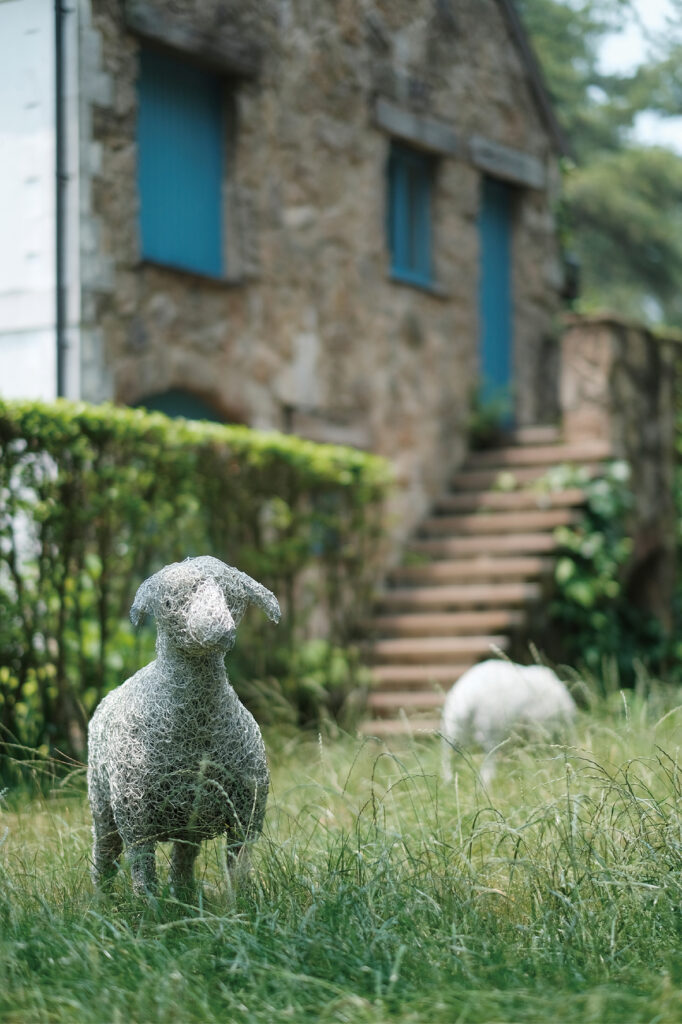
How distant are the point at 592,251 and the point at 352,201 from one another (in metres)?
12.5

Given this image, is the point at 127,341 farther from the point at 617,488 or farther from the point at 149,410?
the point at 617,488

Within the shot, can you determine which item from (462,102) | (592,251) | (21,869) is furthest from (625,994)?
(592,251)

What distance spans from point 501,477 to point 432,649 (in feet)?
7.73

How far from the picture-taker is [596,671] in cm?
1046

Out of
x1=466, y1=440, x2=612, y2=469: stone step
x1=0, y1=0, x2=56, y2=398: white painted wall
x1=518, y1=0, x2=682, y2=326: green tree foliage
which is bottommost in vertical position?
x1=466, y1=440, x2=612, y2=469: stone step

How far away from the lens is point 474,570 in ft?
34.8

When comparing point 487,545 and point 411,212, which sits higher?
point 411,212

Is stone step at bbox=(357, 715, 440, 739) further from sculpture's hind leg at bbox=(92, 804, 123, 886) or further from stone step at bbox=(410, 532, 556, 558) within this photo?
sculpture's hind leg at bbox=(92, 804, 123, 886)

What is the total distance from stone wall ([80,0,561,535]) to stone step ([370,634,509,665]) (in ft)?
5.10

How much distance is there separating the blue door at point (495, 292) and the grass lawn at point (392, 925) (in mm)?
8327

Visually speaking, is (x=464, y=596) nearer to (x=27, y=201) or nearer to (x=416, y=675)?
(x=416, y=675)

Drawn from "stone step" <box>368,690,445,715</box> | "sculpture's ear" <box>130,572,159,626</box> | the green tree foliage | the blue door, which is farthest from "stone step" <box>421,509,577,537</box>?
the green tree foliage

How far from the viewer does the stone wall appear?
29.8 feet

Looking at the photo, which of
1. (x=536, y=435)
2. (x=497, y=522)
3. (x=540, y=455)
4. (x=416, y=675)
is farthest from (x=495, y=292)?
(x=416, y=675)
